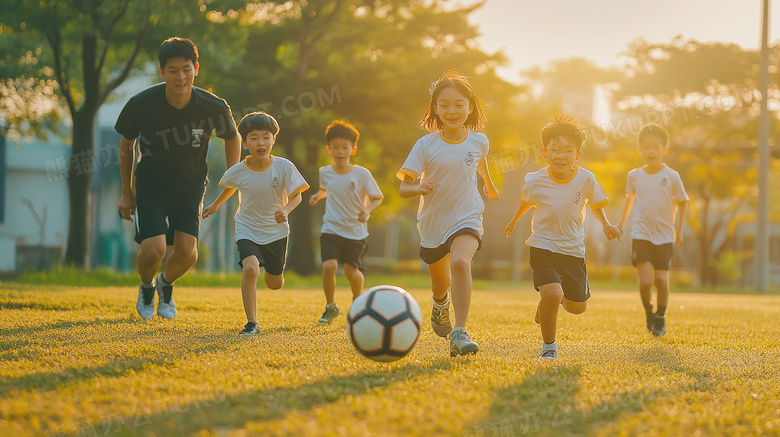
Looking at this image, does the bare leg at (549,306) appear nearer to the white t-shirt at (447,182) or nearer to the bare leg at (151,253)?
the white t-shirt at (447,182)

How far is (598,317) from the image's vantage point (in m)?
9.08

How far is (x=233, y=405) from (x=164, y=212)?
3664 millimetres

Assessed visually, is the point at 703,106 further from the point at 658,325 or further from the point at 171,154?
the point at 171,154

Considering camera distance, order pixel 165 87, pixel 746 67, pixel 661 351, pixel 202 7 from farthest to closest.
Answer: pixel 746 67, pixel 202 7, pixel 165 87, pixel 661 351

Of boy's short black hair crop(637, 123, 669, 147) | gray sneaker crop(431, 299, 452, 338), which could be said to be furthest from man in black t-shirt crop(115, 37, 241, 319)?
boy's short black hair crop(637, 123, 669, 147)

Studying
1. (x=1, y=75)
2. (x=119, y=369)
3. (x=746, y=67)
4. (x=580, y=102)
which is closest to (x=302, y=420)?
(x=119, y=369)

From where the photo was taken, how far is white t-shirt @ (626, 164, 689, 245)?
761 centimetres

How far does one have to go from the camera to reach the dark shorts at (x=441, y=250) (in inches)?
207

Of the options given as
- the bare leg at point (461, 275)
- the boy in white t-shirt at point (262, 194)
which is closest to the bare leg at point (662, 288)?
the bare leg at point (461, 275)

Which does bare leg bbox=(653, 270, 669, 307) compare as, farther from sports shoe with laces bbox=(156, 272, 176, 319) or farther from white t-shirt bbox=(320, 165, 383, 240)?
sports shoe with laces bbox=(156, 272, 176, 319)

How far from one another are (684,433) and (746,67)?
26974 millimetres

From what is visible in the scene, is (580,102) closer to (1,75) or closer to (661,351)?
(1,75)

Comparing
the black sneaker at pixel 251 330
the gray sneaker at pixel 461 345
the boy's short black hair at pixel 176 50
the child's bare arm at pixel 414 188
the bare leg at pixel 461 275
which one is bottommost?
the black sneaker at pixel 251 330

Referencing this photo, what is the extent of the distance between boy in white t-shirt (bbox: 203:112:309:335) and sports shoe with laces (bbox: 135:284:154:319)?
108 centimetres
